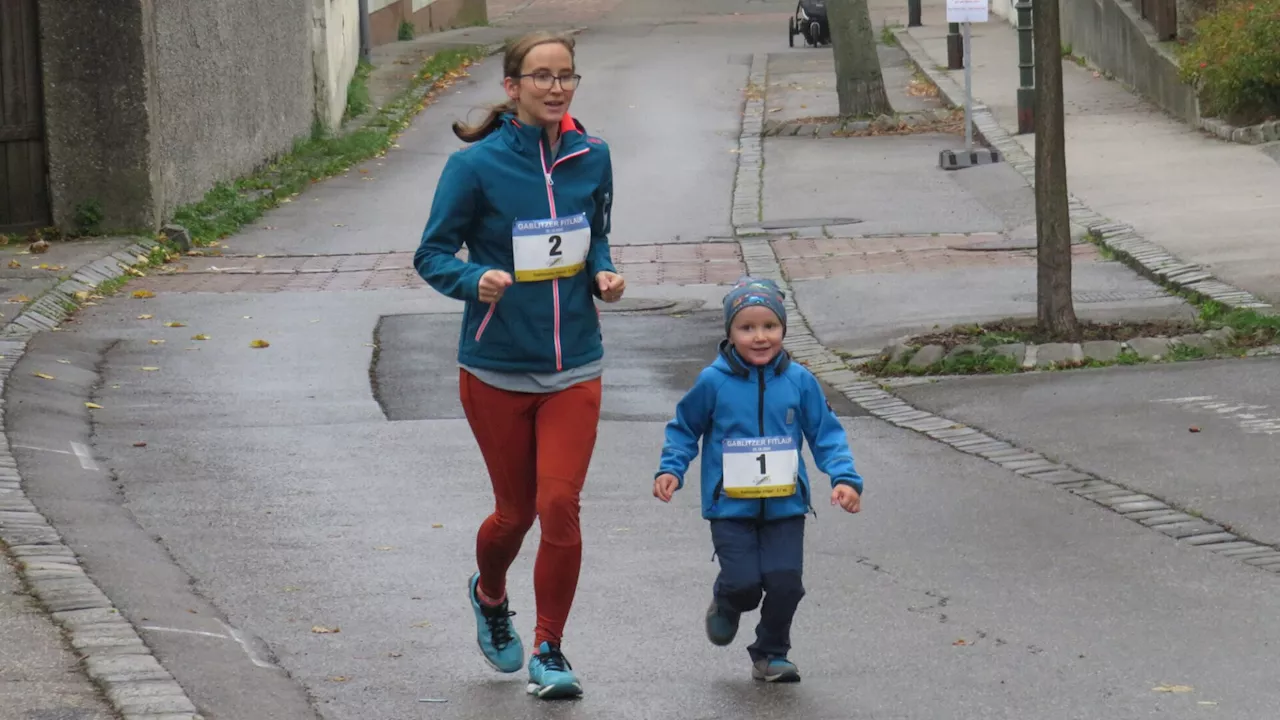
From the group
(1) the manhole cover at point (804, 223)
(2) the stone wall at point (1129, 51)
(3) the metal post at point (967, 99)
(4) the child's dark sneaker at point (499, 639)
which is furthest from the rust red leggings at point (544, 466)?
(2) the stone wall at point (1129, 51)

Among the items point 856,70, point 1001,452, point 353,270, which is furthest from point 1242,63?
point 1001,452

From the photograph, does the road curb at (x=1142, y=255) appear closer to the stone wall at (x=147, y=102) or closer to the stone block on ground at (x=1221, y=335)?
the stone block on ground at (x=1221, y=335)

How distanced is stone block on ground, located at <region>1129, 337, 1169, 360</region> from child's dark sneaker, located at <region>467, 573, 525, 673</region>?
19.9 feet

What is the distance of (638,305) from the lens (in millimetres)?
14344

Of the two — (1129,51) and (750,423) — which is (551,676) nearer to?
(750,423)

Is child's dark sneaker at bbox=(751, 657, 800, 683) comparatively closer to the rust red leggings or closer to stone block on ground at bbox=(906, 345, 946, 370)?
the rust red leggings

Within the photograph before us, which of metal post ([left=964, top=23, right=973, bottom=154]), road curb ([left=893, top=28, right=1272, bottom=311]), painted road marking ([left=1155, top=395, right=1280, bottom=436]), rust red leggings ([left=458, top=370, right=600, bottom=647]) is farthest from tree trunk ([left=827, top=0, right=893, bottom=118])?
rust red leggings ([left=458, top=370, right=600, bottom=647])

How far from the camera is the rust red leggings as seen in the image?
5715 millimetres

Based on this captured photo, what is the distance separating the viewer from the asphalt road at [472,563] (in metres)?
5.84

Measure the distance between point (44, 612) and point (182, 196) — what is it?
41.4 ft

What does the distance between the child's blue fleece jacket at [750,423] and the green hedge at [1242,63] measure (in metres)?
14.7

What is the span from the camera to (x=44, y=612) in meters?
6.17

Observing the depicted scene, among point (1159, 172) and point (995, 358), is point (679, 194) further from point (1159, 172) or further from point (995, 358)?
point (995, 358)

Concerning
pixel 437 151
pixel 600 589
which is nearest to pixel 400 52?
pixel 437 151
